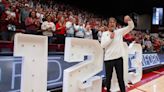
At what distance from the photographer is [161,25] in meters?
20.5

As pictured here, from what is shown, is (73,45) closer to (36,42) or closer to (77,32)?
(36,42)

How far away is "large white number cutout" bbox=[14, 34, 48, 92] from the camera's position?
298 cm

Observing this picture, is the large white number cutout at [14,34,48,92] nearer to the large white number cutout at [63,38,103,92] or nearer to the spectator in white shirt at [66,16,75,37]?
the large white number cutout at [63,38,103,92]

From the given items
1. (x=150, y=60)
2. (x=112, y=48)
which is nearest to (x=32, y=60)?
(x=112, y=48)

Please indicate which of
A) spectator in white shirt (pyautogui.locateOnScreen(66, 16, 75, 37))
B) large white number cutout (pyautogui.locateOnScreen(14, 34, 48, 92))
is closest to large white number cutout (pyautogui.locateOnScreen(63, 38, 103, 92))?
large white number cutout (pyautogui.locateOnScreen(14, 34, 48, 92))

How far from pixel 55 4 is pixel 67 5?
1.24m

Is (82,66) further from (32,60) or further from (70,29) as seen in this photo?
(70,29)

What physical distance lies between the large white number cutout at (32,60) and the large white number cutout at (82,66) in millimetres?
410

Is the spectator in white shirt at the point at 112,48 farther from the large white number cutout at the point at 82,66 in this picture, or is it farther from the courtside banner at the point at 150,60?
the courtside banner at the point at 150,60

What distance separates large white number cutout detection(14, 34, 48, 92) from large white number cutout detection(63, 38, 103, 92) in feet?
1.35

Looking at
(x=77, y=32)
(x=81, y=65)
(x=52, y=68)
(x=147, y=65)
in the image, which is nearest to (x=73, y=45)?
(x=81, y=65)

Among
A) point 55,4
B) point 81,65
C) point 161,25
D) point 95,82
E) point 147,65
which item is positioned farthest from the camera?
point 161,25

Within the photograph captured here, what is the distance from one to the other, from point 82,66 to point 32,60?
40.3 inches

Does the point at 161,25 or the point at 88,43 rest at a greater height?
the point at 161,25
